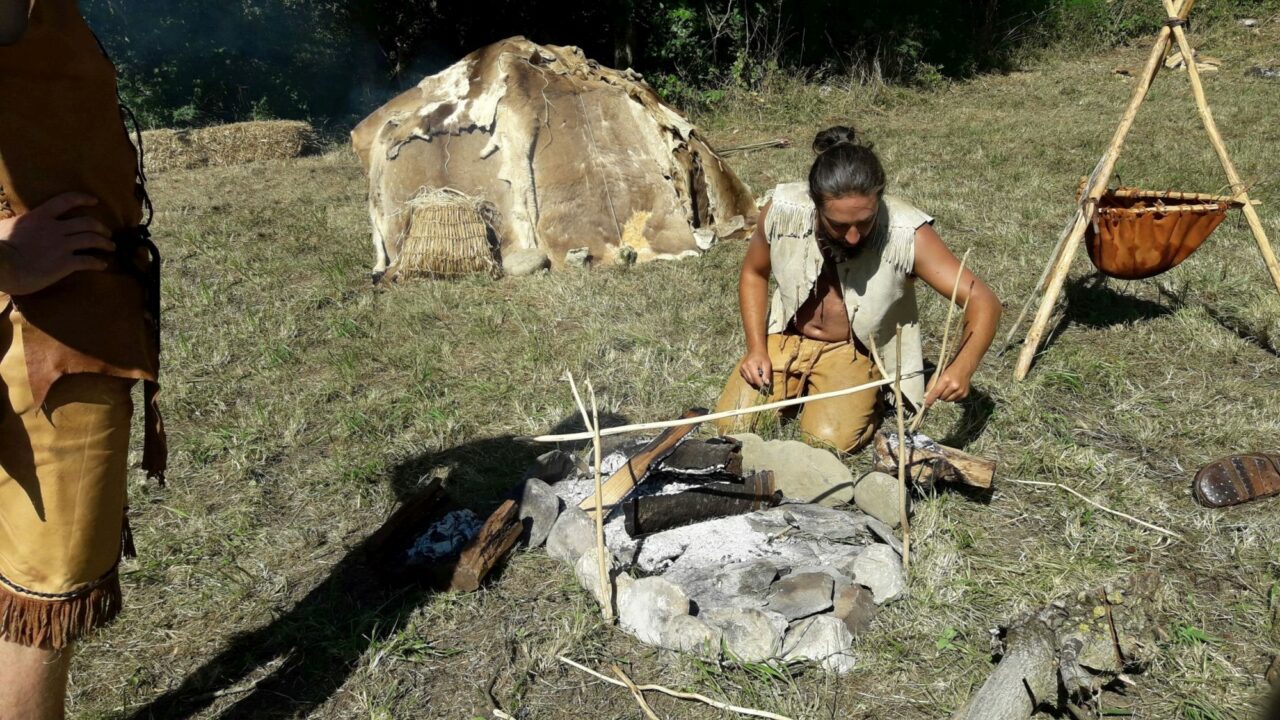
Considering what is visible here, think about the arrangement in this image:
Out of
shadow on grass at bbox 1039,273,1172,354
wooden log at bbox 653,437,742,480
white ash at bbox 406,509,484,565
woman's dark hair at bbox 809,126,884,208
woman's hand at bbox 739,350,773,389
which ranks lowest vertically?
shadow on grass at bbox 1039,273,1172,354

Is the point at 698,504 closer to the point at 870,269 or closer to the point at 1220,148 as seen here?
the point at 870,269

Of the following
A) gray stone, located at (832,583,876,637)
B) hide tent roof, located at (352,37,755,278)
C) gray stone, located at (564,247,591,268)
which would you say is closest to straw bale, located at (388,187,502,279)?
hide tent roof, located at (352,37,755,278)

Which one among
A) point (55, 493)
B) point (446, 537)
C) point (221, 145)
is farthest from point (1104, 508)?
point (221, 145)

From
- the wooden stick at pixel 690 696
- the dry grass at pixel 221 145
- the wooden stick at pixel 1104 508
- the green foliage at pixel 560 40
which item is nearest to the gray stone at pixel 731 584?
the wooden stick at pixel 690 696

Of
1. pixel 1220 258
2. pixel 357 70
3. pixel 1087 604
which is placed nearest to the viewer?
pixel 1087 604

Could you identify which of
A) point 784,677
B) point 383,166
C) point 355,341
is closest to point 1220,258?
point 784,677

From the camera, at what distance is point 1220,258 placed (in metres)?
5.57

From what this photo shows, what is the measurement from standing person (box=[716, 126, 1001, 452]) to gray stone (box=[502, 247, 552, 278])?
2.59m

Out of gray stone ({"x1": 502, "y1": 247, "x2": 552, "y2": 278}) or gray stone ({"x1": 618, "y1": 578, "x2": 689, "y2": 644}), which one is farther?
gray stone ({"x1": 502, "y1": 247, "x2": 552, "y2": 278})

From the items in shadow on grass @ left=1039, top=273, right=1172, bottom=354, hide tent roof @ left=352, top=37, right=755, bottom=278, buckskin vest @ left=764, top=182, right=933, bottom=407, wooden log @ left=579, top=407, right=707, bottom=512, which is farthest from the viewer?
hide tent roof @ left=352, top=37, right=755, bottom=278

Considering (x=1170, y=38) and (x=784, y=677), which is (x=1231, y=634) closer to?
(x=784, y=677)

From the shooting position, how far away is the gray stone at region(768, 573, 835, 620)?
2775 mm

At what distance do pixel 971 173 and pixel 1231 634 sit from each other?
6.16 meters

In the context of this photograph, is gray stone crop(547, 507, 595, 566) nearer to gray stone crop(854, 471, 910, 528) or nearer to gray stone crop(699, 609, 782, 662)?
gray stone crop(699, 609, 782, 662)
